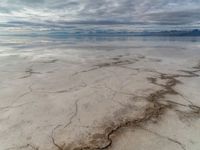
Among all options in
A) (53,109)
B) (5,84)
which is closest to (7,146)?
(53,109)

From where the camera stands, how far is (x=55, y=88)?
4.17m

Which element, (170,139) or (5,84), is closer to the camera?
(170,139)

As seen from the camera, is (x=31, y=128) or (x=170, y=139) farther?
(x=31, y=128)

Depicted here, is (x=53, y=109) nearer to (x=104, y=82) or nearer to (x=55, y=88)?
(x=55, y=88)

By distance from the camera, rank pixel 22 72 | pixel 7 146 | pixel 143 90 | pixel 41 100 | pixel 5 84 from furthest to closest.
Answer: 1. pixel 22 72
2. pixel 5 84
3. pixel 143 90
4. pixel 41 100
5. pixel 7 146

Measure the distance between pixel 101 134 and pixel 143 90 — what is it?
1.86 meters

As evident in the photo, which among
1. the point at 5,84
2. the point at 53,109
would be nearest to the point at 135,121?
the point at 53,109

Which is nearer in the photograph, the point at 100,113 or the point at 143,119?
the point at 143,119

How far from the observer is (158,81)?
462 centimetres

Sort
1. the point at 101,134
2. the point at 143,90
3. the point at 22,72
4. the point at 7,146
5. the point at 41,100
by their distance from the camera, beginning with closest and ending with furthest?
the point at 7,146 → the point at 101,134 → the point at 41,100 → the point at 143,90 → the point at 22,72

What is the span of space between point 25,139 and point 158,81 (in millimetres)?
3283

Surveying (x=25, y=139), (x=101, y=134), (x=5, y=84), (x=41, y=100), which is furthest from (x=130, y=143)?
(x=5, y=84)

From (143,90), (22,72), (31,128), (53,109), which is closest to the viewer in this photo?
(31,128)

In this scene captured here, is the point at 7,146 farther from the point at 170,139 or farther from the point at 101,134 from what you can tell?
the point at 170,139
